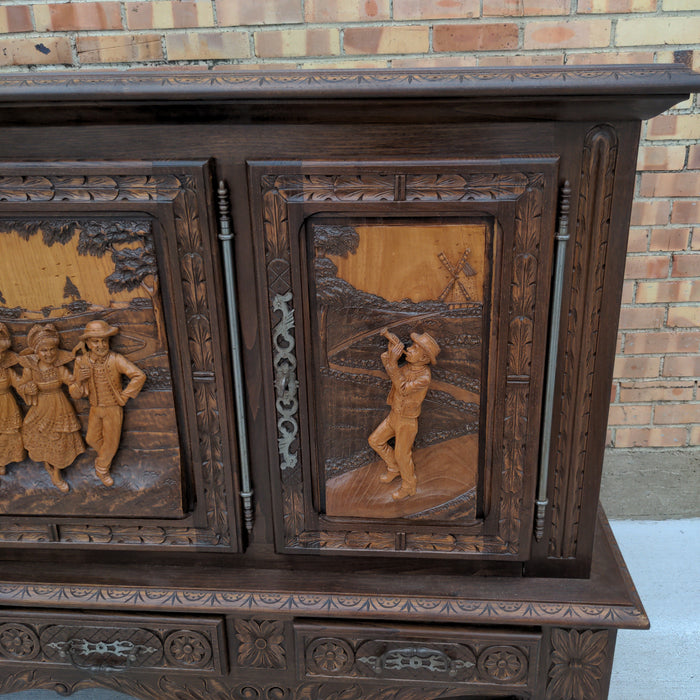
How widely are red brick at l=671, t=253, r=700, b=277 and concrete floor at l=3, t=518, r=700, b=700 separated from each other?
0.77 m

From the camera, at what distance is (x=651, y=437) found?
1873 millimetres

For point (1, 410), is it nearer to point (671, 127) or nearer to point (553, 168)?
point (553, 168)

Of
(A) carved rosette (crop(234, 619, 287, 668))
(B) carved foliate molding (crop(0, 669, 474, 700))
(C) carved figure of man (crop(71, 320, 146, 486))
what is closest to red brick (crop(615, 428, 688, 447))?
(B) carved foliate molding (crop(0, 669, 474, 700))

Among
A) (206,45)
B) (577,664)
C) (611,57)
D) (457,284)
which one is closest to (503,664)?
(577,664)

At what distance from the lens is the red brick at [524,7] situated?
4.93 feet

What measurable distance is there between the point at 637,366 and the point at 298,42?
1228 millimetres

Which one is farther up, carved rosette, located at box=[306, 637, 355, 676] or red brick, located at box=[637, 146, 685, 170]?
red brick, located at box=[637, 146, 685, 170]

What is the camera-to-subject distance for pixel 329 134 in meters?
1.01

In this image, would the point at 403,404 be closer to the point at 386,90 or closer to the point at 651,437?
the point at 386,90

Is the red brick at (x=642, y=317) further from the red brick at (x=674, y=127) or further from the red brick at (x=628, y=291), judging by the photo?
the red brick at (x=674, y=127)

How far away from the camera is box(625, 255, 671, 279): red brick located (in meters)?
1.70

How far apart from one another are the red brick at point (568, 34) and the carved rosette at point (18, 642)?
1677 millimetres

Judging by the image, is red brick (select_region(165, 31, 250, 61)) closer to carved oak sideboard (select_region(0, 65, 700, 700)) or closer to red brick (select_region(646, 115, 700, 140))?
carved oak sideboard (select_region(0, 65, 700, 700))

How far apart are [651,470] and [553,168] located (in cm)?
126
